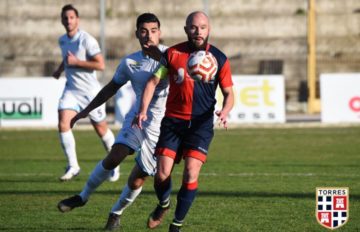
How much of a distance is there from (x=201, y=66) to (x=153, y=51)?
1.08 metres

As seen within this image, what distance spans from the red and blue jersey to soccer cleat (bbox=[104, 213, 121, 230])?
1.26 meters

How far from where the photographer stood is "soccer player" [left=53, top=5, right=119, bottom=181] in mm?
14391

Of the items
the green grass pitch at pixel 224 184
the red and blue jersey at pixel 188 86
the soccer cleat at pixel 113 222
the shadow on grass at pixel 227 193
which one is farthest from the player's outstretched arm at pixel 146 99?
the shadow on grass at pixel 227 193

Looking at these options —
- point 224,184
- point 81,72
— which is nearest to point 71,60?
point 81,72

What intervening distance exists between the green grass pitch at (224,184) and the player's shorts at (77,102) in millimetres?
966

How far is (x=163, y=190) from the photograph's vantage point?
9.42 meters

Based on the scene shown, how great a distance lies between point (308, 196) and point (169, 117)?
362 centimetres

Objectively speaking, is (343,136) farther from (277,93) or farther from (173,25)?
(173,25)

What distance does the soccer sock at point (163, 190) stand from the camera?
366 inches

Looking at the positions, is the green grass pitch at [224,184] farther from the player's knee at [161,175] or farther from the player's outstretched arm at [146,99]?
the player's outstretched arm at [146,99]

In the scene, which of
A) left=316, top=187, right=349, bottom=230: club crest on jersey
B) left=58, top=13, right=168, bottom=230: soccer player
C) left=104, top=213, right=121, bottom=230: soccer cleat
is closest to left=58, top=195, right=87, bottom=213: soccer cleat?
left=58, top=13, right=168, bottom=230: soccer player

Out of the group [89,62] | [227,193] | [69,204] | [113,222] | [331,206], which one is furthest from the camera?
[89,62]

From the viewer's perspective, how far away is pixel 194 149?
8.93 m

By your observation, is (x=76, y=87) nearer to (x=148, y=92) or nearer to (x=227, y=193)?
(x=227, y=193)
